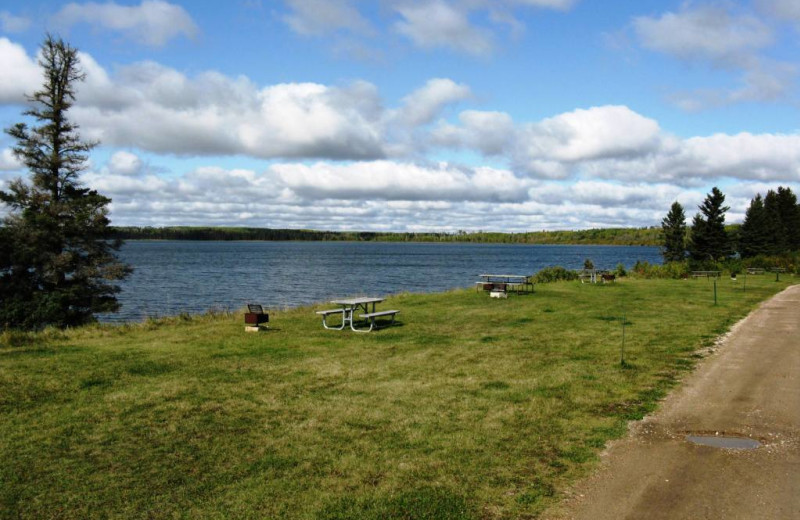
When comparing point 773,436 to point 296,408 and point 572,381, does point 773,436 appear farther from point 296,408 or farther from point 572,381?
point 296,408

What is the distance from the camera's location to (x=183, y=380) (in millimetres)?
10836

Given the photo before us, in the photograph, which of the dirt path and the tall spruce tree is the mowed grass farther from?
the tall spruce tree

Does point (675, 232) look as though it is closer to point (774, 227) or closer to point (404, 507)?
point (774, 227)

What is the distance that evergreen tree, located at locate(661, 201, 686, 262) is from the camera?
243 feet

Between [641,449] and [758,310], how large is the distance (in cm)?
1741

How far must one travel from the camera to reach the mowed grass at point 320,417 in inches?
231

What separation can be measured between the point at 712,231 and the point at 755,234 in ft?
23.5

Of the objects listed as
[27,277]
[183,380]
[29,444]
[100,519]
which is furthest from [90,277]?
[100,519]

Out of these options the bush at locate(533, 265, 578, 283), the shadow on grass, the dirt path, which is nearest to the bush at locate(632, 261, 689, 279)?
the bush at locate(533, 265, 578, 283)

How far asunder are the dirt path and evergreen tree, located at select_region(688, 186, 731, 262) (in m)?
58.3

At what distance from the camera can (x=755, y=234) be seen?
64.9 m

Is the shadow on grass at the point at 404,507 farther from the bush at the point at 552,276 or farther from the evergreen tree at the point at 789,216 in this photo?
the evergreen tree at the point at 789,216

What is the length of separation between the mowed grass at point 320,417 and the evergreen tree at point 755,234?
2308 inches

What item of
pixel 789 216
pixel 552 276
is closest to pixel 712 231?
pixel 789 216
